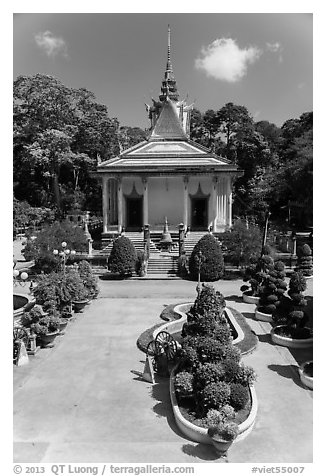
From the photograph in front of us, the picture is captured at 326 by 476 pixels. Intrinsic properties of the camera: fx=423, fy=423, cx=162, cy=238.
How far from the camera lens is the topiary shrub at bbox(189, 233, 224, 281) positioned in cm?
2558

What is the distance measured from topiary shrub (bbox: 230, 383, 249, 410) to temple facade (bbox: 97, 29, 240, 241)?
23.8 m

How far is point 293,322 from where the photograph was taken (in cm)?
1441

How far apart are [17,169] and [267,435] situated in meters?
40.6

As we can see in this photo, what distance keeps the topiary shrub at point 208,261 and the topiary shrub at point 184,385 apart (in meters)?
15.6

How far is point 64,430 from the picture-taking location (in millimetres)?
9023

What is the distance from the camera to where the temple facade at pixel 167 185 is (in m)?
33.0

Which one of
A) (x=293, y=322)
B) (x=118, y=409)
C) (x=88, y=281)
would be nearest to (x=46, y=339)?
(x=118, y=409)

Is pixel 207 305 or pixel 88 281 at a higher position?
pixel 207 305

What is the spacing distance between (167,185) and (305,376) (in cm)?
2544

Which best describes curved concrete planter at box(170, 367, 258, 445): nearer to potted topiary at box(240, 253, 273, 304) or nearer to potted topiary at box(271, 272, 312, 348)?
potted topiary at box(271, 272, 312, 348)

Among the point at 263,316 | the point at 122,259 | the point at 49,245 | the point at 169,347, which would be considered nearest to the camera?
the point at 169,347

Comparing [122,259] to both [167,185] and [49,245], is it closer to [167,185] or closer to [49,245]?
[49,245]

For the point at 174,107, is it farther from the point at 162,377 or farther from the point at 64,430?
the point at 64,430

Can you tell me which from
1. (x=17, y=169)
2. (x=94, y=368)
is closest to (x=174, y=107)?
(x=17, y=169)
